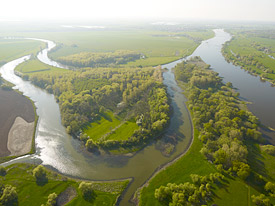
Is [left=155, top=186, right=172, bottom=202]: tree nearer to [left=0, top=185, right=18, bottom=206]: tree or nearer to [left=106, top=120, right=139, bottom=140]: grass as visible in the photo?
[left=106, top=120, right=139, bottom=140]: grass

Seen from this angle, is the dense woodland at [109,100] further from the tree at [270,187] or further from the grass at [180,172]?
the tree at [270,187]

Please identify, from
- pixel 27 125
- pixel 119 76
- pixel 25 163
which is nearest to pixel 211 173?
pixel 25 163

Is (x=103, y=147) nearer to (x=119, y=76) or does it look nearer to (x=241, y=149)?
(x=241, y=149)

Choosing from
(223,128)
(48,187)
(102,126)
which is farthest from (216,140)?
(48,187)

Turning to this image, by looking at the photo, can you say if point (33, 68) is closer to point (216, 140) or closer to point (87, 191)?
point (87, 191)

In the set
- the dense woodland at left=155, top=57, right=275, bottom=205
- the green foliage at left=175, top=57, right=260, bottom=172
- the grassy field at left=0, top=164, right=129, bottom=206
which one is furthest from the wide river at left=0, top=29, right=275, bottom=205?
the dense woodland at left=155, top=57, right=275, bottom=205

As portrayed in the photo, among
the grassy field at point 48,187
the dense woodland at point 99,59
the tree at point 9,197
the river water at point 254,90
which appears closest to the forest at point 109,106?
the grassy field at point 48,187
